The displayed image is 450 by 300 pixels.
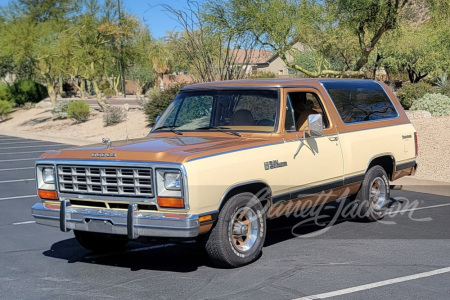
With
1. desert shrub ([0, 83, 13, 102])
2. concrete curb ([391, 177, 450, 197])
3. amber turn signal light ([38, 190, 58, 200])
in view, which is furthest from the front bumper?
desert shrub ([0, 83, 13, 102])

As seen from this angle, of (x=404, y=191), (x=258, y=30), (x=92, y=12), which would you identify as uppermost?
(x=92, y=12)

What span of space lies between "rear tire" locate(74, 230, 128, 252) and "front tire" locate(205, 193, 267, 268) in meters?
1.45

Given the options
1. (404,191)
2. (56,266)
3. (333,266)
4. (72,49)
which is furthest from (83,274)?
(72,49)

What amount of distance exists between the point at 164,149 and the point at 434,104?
1543cm

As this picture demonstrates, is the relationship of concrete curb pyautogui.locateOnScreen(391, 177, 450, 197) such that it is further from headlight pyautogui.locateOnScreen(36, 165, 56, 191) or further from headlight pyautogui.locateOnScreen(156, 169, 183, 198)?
headlight pyautogui.locateOnScreen(36, 165, 56, 191)

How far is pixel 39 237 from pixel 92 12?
26851 millimetres

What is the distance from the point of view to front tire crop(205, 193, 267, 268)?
682 centimetres

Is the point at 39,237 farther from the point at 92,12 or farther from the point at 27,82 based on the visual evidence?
the point at 27,82

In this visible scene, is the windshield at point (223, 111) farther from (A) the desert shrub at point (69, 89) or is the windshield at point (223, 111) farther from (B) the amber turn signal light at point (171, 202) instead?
(A) the desert shrub at point (69, 89)

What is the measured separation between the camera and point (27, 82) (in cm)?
5019

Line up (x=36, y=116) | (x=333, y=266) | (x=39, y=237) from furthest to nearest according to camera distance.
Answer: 1. (x=36, y=116)
2. (x=39, y=237)
3. (x=333, y=266)

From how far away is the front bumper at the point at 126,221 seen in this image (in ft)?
21.1

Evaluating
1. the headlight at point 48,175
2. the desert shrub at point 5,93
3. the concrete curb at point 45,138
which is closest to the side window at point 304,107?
the headlight at point 48,175

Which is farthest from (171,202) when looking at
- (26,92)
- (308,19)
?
(26,92)
